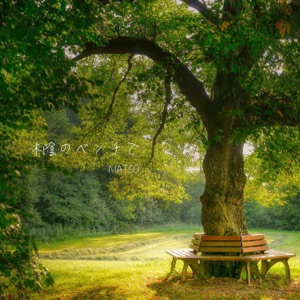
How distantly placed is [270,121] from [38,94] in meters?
5.64

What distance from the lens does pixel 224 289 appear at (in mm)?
7676

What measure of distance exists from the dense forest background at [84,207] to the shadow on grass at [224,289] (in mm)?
17449

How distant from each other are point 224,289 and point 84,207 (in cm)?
2493

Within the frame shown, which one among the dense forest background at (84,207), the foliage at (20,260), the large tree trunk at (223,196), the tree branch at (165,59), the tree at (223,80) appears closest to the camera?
the foliage at (20,260)

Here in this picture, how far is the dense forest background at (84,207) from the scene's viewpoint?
90.2 ft

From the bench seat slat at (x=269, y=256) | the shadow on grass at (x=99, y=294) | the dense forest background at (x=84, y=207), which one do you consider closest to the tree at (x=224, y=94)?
the bench seat slat at (x=269, y=256)

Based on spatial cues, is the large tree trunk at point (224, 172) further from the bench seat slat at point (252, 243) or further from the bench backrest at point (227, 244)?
the bench seat slat at point (252, 243)

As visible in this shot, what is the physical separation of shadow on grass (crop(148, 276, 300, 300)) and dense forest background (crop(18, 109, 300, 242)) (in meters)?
17.4

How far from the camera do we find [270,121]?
8.98m

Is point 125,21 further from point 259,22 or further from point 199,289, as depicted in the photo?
point 199,289

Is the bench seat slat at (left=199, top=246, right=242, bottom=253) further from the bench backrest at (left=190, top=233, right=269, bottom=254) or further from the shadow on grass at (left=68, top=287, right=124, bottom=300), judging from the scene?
the shadow on grass at (left=68, top=287, right=124, bottom=300)

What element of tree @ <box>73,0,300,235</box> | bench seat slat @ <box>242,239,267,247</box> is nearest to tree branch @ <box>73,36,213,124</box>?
tree @ <box>73,0,300,235</box>

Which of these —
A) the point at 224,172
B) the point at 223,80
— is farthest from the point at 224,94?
the point at 224,172

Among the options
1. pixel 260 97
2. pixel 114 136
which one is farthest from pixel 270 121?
pixel 114 136
